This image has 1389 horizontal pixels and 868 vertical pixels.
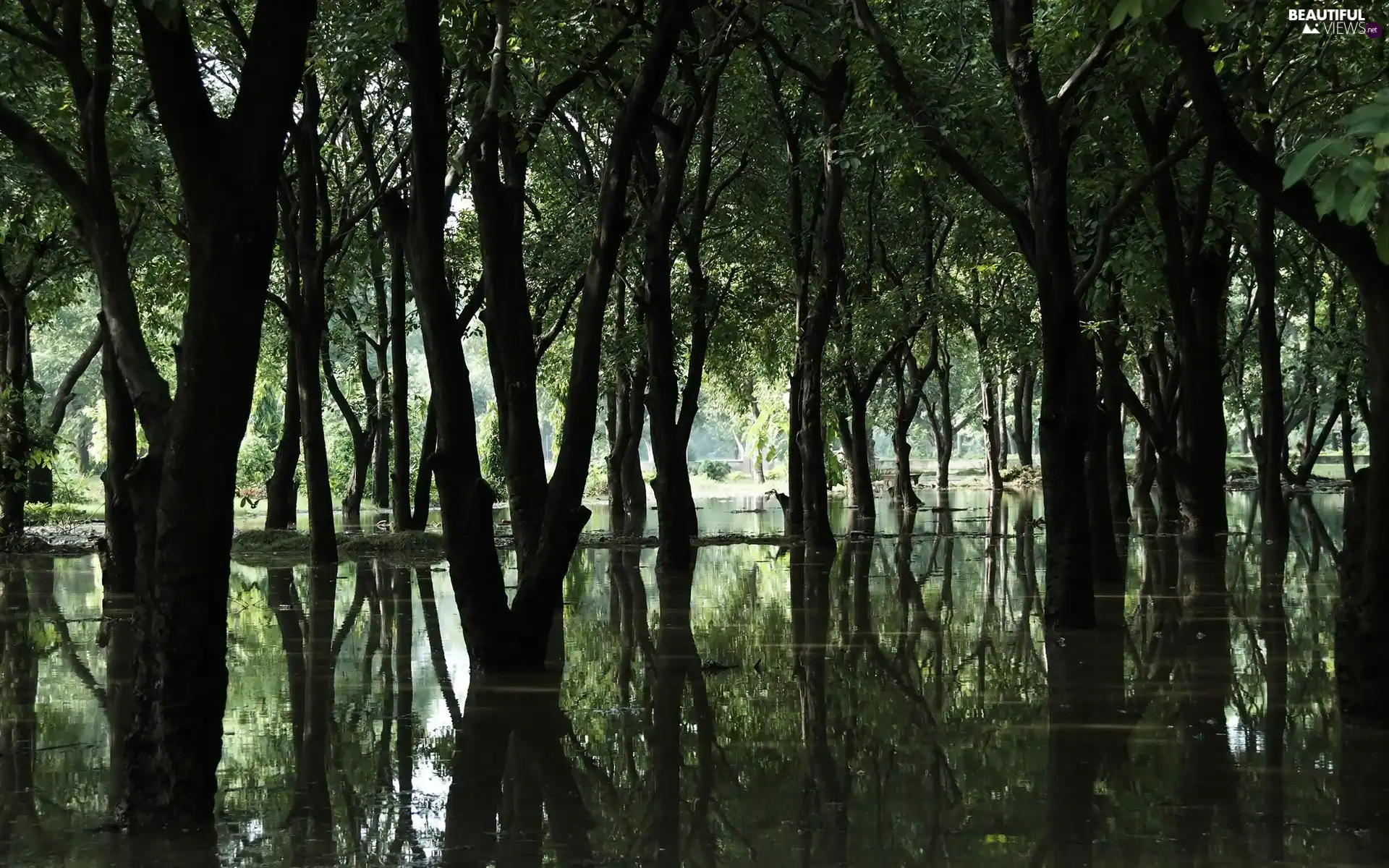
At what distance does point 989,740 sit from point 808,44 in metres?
13.6

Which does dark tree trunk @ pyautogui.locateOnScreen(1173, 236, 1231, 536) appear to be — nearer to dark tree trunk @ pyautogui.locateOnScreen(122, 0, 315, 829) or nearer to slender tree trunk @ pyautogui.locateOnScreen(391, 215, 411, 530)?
slender tree trunk @ pyautogui.locateOnScreen(391, 215, 411, 530)

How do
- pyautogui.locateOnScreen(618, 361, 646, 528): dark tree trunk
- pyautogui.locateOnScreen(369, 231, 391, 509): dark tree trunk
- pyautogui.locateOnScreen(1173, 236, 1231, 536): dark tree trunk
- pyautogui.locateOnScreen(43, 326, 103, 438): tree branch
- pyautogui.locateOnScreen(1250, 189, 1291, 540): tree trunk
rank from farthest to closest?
pyautogui.locateOnScreen(369, 231, 391, 509): dark tree trunk
pyautogui.locateOnScreen(618, 361, 646, 528): dark tree trunk
pyautogui.locateOnScreen(43, 326, 103, 438): tree branch
pyautogui.locateOnScreen(1250, 189, 1291, 540): tree trunk
pyautogui.locateOnScreen(1173, 236, 1231, 536): dark tree trunk

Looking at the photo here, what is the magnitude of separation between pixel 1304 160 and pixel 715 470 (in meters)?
76.2

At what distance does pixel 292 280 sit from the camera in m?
21.6

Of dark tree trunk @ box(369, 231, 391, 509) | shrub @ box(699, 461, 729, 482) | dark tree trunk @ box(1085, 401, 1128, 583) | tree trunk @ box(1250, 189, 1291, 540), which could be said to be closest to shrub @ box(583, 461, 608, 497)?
dark tree trunk @ box(369, 231, 391, 509)

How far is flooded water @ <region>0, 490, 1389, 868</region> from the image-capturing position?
19.3ft

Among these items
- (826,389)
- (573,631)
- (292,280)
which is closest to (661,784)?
(573,631)

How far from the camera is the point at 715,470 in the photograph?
8044cm

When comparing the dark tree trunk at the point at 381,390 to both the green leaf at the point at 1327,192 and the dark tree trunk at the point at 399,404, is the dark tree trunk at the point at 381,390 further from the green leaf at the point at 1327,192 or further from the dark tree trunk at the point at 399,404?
the green leaf at the point at 1327,192

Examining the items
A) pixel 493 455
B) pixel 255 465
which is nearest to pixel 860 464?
pixel 493 455

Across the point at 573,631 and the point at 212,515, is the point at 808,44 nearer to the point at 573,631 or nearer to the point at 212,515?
the point at 573,631

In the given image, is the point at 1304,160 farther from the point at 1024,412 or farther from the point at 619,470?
the point at 1024,412

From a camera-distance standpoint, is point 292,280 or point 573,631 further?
Answer: point 292,280

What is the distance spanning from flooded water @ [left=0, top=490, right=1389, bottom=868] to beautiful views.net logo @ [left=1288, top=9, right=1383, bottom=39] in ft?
15.1
